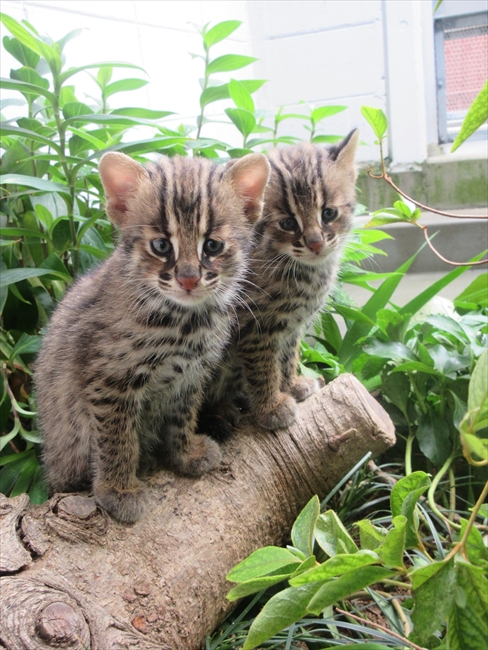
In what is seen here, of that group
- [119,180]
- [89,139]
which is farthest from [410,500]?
[89,139]

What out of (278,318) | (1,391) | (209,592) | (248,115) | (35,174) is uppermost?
(248,115)

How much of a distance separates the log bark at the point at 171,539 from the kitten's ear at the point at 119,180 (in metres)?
0.76

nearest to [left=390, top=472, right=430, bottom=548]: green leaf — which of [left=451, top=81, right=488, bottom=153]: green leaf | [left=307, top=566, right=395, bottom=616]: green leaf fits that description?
[left=307, top=566, right=395, bottom=616]: green leaf

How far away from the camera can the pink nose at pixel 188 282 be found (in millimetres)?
1434

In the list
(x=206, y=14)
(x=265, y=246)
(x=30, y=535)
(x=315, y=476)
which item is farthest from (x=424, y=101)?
(x=30, y=535)

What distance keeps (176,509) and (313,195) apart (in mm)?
991

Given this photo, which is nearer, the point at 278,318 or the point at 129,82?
the point at 278,318

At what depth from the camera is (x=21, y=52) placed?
197 centimetres

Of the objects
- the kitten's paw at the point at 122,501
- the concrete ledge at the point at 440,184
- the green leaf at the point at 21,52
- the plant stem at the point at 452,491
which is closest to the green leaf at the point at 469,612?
the kitten's paw at the point at 122,501

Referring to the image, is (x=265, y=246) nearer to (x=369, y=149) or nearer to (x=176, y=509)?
(x=176, y=509)

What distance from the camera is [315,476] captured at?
1751mm

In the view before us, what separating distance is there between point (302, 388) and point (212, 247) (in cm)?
71

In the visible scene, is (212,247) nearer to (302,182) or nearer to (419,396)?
(302,182)

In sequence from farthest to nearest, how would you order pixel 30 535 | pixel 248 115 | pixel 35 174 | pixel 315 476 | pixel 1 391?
pixel 248 115, pixel 35 174, pixel 1 391, pixel 315 476, pixel 30 535
